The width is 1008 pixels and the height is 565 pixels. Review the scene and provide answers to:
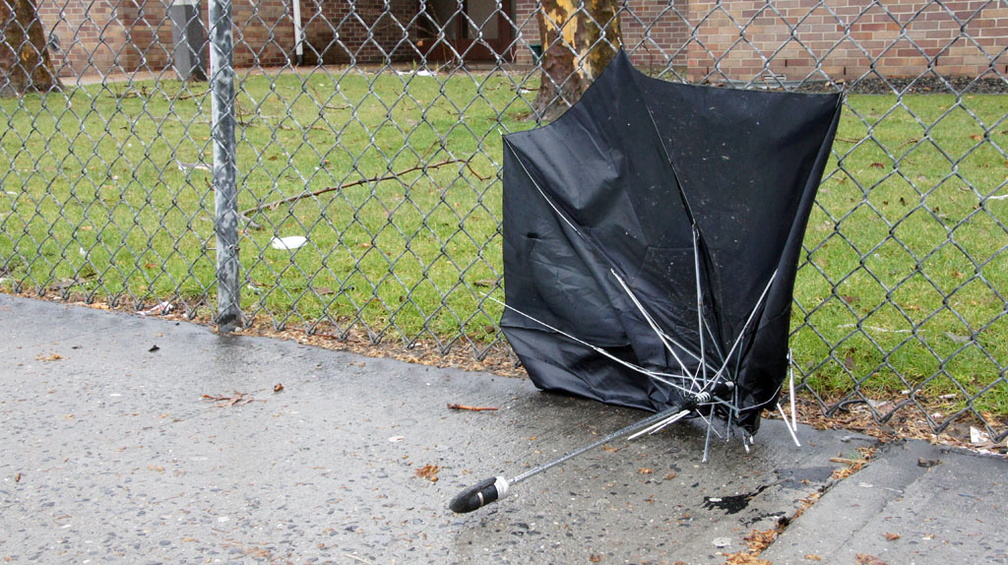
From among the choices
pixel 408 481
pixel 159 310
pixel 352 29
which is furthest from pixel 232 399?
pixel 352 29

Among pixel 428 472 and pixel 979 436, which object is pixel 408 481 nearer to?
pixel 428 472

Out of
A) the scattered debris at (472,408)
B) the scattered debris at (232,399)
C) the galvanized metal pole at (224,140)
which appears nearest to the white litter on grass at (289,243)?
the galvanized metal pole at (224,140)

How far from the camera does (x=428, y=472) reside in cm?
294

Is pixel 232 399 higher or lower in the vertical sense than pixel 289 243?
higher

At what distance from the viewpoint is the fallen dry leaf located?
291cm

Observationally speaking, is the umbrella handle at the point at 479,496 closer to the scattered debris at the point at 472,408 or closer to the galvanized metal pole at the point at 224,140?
the scattered debris at the point at 472,408

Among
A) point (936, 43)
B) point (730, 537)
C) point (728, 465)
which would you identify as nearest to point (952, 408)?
point (728, 465)

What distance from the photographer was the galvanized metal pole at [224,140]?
4.05m

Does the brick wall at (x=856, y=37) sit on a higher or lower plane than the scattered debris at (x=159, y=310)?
higher

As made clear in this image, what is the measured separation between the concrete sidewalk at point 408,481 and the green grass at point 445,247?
50 centimetres

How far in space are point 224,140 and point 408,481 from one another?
191cm

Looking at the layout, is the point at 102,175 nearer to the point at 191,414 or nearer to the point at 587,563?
the point at 191,414

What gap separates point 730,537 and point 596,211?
1.15 metres

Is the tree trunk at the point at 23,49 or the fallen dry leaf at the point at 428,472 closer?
the fallen dry leaf at the point at 428,472
